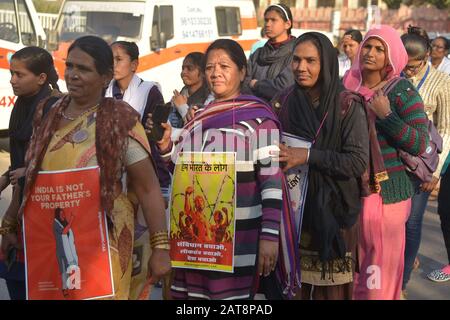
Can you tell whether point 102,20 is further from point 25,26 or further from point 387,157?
point 387,157

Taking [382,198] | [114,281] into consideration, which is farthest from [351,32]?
[114,281]

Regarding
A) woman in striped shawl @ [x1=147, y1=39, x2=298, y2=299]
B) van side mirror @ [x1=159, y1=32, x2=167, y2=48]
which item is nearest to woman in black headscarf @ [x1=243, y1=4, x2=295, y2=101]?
woman in striped shawl @ [x1=147, y1=39, x2=298, y2=299]

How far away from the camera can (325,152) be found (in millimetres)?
4164

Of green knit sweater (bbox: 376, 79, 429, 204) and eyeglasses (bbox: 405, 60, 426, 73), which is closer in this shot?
green knit sweater (bbox: 376, 79, 429, 204)

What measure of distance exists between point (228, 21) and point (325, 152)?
38.5 ft

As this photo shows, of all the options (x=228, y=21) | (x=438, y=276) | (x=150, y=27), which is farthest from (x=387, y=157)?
(x=228, y=21)

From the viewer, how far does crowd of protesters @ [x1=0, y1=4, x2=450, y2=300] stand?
347 cm

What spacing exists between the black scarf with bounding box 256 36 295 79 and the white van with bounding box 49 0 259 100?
681cm

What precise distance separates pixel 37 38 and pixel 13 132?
8768mm

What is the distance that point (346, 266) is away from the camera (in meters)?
4.34

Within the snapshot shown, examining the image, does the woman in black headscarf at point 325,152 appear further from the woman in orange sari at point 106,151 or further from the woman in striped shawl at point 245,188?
the woman in orange sari at point 106,151

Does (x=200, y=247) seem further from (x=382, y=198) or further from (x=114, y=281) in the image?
(x=382, y=198)

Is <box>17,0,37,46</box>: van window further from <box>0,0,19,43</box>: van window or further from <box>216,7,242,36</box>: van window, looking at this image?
<box>216,7,242,36</box>: van window

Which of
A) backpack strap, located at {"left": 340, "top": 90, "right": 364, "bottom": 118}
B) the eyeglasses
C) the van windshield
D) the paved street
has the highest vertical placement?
backpack strap, located at {"left": 340, "top": 90, "right": 364, "bottom": 118}
